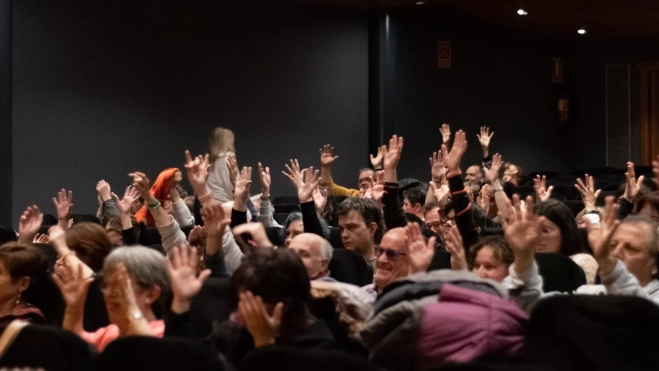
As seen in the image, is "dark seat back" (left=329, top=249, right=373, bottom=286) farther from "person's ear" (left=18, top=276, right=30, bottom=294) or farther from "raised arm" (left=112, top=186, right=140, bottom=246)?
"raised arm" (left=112, top=186, right=140, bottom=246)

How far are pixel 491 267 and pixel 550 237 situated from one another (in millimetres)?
822

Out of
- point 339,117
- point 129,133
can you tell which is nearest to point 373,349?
point 129,133

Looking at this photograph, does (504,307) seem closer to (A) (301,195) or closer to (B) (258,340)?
(B) (258,340)

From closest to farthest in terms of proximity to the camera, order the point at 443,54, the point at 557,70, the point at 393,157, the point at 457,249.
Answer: the point at 457,249, the point at 393,157, the point at 443,54, the point at 557,70

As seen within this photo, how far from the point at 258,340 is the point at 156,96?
768 cm

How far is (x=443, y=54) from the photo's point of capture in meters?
12.7

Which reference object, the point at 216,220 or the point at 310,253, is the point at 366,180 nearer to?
the point at 310,253

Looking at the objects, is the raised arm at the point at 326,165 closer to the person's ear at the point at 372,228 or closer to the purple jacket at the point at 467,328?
the person's ear at the point at 372,228

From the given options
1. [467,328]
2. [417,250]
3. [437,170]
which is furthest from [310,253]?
[437,170]

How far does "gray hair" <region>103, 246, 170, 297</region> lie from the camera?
3047 mm

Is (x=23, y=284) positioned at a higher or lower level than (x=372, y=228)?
lower

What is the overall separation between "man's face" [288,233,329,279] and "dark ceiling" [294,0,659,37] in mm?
7792

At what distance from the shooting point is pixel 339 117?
1159cm

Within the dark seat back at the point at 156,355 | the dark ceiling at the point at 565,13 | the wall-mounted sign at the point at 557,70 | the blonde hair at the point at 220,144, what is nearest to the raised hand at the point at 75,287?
the dark seat back at the point at 156,355
